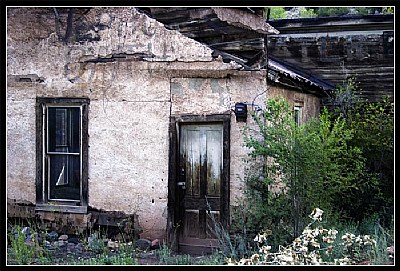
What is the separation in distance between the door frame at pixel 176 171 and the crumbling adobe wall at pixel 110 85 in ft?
0.33

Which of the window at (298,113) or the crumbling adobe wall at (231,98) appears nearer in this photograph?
the crumbling adobe wall at (231,98)

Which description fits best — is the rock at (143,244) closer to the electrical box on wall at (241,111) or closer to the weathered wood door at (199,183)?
the weathered wood door at (199,183)

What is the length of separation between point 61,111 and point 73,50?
103 cm

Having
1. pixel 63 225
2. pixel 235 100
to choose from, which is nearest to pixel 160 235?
pixel 63 225

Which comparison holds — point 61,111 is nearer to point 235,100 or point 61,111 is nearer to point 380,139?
point 235,100

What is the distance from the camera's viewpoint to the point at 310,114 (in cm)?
1209

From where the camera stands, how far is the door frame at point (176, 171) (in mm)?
9016

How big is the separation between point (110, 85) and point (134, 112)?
60cm

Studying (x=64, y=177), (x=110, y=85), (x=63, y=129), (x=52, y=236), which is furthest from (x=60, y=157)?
(x=110, y=85)

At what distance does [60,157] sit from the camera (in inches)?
387

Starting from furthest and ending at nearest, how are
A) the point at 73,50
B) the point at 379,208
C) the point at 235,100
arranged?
1. the point at 379,208
2. the point at 73,50
3. the point at 235,100

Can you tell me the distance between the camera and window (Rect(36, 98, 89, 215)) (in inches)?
382

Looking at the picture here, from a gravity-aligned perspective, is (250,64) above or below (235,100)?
above

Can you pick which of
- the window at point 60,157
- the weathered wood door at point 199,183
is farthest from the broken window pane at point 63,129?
the weathered wood door at point 199,183
